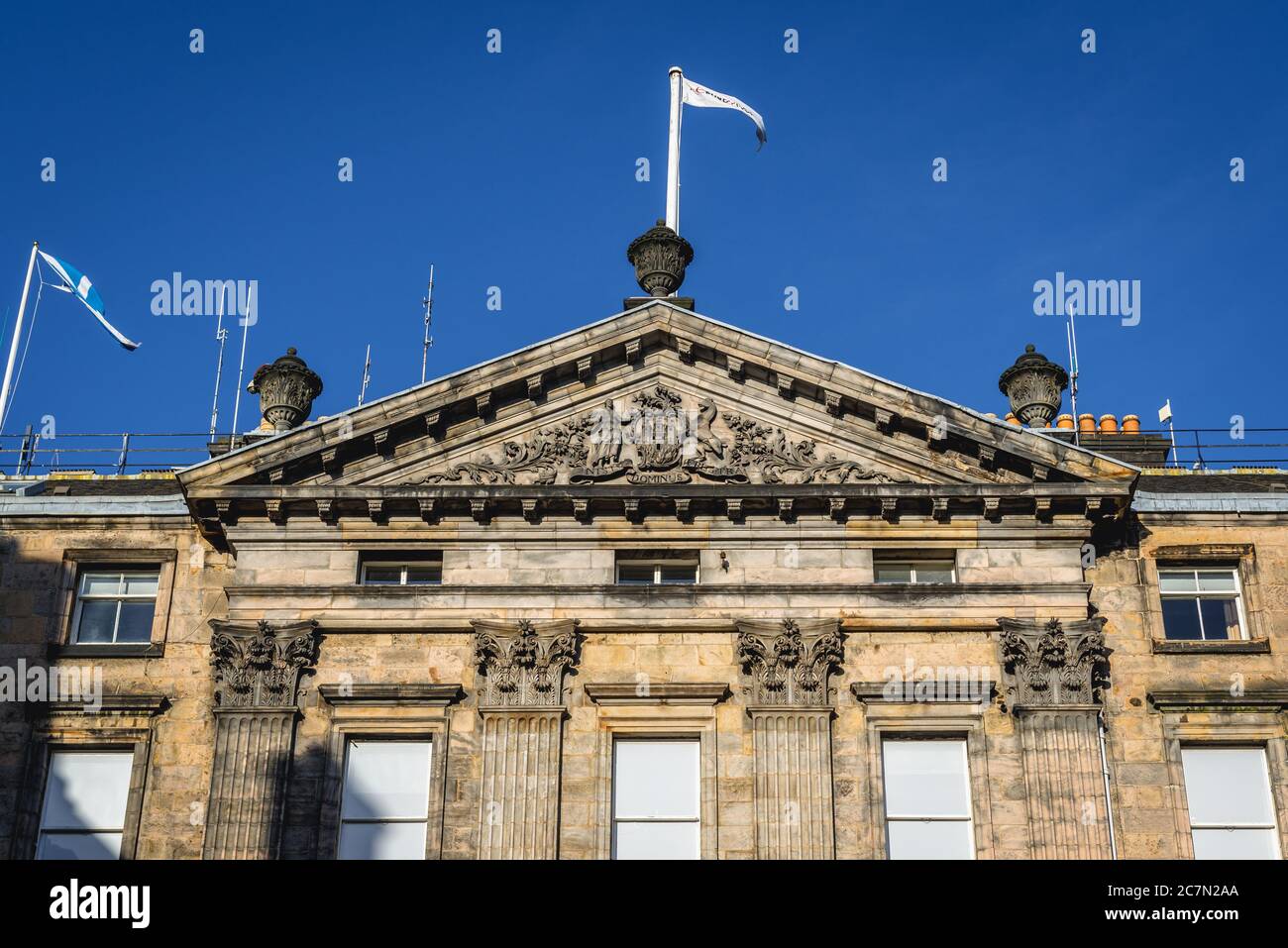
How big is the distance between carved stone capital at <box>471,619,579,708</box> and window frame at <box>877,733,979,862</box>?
5585 mm

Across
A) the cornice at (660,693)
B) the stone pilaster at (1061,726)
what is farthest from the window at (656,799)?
the stone pilaster at (1061,726)

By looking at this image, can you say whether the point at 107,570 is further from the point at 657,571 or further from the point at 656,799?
the point at 656,799

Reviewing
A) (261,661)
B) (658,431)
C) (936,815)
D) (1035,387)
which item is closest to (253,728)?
(261,661)

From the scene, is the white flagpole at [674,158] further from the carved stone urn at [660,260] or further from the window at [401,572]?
the window at [401,572]

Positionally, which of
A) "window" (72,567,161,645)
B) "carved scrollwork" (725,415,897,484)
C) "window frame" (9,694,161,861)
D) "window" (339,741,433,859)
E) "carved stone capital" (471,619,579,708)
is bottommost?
"window" (339,741,433,859)

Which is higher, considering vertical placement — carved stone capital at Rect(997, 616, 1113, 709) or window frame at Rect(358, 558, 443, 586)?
window frame at Rect(358, 558, 443, 586)

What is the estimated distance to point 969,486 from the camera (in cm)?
3528

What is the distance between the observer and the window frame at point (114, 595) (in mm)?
35781

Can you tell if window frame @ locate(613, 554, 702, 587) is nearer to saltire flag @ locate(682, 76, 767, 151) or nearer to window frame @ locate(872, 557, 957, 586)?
window frame @ locate(872, 557, 957, 586)

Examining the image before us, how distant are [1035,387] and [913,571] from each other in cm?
478

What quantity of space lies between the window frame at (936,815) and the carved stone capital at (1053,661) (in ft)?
3.81

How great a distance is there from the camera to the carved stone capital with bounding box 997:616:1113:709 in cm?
3388

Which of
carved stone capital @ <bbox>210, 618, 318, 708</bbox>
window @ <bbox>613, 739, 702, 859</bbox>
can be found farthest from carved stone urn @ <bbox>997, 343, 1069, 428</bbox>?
carved stone capital @ <bbox>210, 618, 318, 708</bbox>
